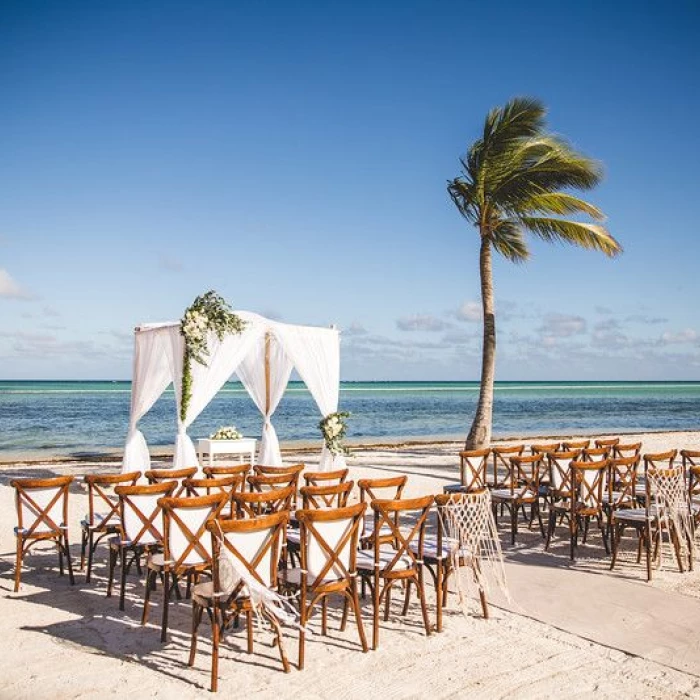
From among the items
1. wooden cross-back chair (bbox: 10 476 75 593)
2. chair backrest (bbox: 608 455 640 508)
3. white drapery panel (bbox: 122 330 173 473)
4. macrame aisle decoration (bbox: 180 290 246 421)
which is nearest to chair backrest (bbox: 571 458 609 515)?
chair backrest (bbox: 608 455 640 508)

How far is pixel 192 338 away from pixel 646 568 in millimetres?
→ 6483

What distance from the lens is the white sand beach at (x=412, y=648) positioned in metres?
4.28

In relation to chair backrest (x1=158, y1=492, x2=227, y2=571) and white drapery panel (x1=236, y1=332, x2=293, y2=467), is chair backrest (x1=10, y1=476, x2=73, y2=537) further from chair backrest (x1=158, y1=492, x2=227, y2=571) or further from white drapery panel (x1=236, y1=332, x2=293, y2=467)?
white drapery panel (x1=236, y1=332, x2=293, y2=467)

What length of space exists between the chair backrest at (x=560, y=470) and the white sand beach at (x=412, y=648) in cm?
138

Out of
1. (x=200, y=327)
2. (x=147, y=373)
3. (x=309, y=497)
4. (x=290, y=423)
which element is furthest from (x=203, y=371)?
(x=290, y=423)

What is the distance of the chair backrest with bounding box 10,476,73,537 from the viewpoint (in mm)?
6617

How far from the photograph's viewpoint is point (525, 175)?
14.2 m

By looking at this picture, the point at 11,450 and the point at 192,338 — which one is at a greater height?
the point at 192,338

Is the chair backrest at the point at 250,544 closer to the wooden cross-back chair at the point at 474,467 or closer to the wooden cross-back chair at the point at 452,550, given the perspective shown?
the wooden cross-back chair at the point at 452,550

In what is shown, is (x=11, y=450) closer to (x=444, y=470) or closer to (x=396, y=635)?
(x=444, y=470)

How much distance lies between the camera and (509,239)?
49.7 feet

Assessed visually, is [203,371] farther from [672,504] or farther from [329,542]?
[672,504]

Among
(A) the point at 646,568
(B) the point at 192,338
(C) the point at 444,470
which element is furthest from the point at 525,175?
(A) the point at 646,568

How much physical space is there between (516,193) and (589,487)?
8128mm
